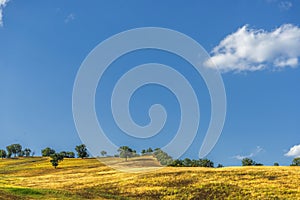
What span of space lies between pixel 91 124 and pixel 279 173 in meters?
40.0

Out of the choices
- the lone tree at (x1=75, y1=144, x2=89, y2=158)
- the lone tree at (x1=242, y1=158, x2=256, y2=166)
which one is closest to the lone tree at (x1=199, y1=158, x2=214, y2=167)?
the lone tree at (x1=242, y1=158, x2=256, y2=166)

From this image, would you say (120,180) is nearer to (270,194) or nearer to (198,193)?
(198,193)

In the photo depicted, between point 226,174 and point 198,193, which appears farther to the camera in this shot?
point 226,174

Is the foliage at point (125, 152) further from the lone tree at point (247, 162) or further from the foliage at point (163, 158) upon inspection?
the lone tree at point (247, 162)

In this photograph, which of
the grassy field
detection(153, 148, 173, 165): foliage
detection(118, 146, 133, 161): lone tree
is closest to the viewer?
the grassy field

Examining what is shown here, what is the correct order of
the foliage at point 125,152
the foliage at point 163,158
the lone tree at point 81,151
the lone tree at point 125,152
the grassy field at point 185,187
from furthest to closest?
the lone tree at point 81,151 → the foliage at point 125,152 → the lone tree at point 125,152 → the foliage at point 163,158 → the grassy field at point 185,187

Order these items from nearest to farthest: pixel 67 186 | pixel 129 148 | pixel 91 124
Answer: pixel 91 124, pixel 67 186, pixel 129 148

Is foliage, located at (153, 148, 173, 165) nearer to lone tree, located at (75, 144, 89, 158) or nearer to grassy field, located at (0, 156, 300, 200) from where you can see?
lone tree, located at (75, 144, 89, 158)

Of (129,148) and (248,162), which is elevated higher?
(129,148)

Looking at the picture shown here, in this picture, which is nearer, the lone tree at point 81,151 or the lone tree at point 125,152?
the lone tree at point 125,152

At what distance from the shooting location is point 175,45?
49.6 m

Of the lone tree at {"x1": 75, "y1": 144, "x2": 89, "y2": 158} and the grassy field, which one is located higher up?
the lone tree at {"x1": 75, "y1": 144, "x2": 89, "y2": 158}

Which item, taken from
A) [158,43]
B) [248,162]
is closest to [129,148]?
[248,162]

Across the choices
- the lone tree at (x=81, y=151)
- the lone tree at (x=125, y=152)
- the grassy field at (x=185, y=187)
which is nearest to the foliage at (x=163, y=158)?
the lone tree at (x=125, y=152)
